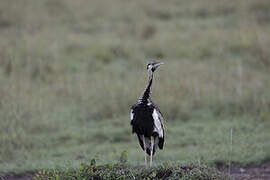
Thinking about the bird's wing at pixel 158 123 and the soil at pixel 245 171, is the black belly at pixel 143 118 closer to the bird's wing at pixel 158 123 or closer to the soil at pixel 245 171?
the bird's wing at pixel 158 123

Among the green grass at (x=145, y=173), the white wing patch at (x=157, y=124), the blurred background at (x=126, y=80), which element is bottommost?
the green grass at (x=145, y=173)

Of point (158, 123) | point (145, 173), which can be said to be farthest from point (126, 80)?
point (145, 173)

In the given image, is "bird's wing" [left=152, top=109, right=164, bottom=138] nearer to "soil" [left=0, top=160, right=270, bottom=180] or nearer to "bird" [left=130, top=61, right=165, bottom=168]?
"bird" [left=130, top=61, right=165, bottom=168]

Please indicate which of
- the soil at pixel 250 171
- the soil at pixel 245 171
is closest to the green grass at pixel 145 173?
the soil at pixel 250 171

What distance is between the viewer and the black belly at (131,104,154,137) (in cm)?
516

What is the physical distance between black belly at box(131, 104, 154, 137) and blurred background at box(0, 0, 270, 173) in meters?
1.29

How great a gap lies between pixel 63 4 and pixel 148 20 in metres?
3.04

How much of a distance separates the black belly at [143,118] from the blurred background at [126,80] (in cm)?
129

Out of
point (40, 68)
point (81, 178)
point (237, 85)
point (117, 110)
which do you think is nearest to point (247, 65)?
point (237, 85)

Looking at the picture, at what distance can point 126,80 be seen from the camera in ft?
31.8

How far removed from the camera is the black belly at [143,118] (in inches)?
203

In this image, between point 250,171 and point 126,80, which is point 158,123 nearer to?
point 250,171

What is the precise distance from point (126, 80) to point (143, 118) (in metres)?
4.57

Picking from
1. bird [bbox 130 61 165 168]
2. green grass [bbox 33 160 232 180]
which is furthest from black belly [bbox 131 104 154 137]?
green grass [bbox 33 160 232 180]
